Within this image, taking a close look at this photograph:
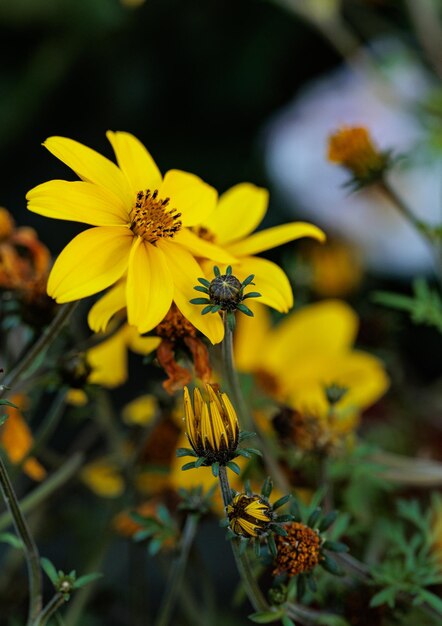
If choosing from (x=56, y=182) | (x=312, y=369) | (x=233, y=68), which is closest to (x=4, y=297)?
(x=56, y=182)

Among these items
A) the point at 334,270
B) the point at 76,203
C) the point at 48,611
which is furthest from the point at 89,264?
the point at 334,270

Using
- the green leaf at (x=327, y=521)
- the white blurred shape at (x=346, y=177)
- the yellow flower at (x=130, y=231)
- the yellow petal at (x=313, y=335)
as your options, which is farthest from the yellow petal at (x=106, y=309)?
the white blurred shape at (x=346, y=177)

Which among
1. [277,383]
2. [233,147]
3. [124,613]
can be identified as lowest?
[124,613]

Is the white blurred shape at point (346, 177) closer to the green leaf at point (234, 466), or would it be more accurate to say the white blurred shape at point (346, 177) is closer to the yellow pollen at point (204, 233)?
the yellow pollen at point (204, 233)

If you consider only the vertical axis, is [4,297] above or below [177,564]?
above

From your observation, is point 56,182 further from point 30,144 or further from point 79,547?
point 30,144

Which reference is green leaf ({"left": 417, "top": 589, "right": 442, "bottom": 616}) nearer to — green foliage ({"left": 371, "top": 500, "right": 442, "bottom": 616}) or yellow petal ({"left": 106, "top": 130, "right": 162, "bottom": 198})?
green foliage ({"left": 371, "top": 500, "right": 442, "bottom": 616})

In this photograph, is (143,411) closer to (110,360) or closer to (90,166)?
(110,360)
